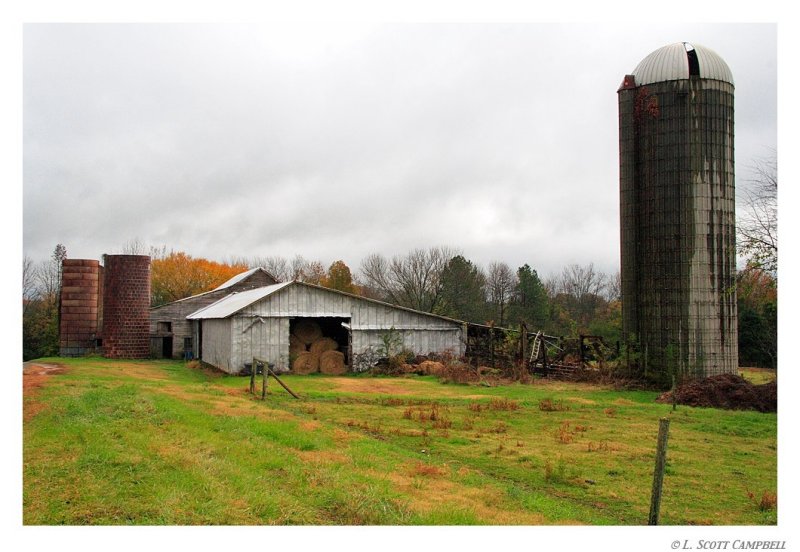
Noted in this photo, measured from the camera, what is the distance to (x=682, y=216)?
26.0m

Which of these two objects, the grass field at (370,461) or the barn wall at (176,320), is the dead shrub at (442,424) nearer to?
the grass field at (370,461)

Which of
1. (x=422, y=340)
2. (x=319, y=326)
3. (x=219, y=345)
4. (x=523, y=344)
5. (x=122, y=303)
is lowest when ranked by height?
(x=219, y=345)

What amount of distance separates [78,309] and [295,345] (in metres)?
14.1

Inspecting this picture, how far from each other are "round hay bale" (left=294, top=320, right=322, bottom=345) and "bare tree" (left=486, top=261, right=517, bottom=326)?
101 ft

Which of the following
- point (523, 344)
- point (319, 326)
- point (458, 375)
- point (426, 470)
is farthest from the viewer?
point (319, 326)

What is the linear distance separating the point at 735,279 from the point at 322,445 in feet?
61.6

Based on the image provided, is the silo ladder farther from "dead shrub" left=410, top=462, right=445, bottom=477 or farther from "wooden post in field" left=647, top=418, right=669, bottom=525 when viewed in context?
"wooden post in field" left=647, top=418, right=669, bottom=525

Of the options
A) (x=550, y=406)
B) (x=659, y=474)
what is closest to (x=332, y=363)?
(x=550, y=406)

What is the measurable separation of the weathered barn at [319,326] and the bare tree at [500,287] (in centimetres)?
2892

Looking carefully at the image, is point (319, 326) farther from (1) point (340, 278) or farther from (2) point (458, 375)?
(1) point (340, 278)

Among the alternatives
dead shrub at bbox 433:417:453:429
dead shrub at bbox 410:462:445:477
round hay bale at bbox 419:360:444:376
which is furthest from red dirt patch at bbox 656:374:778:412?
dead shrub at bbox 410:462:445:477

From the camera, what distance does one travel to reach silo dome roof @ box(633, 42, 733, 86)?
26.4m

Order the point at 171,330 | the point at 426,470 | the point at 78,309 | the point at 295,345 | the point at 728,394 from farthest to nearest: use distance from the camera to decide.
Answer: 1. the point at 171,330
2. the point at 78,309
3. the point at 295,345
4. the point at 728,394
5. the point at 426,470

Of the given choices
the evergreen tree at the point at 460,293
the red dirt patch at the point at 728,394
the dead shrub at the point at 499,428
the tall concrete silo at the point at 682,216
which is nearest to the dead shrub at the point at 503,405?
the dead shrub at the point at 499,428
